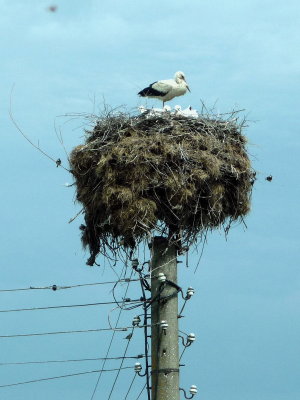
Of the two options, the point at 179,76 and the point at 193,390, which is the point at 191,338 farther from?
the point at 179,76

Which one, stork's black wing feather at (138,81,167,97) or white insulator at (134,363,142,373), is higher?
stork's black wing feather at (138,81,167,97)

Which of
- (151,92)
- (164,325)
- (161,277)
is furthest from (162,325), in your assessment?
(151,92)

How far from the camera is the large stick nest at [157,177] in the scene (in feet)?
27.6

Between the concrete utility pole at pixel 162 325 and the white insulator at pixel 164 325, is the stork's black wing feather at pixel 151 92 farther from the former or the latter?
the white insulator at pixel 164 325

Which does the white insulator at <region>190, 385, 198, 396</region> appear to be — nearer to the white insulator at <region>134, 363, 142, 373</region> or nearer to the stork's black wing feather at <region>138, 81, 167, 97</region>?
the white insulator at <region>134, 363, 142, 373</region>

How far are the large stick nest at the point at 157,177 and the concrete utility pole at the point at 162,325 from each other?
24 centimetres

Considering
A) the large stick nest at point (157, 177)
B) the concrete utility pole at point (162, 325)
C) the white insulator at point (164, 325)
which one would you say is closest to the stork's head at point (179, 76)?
the large stick nest at point (157, 177)

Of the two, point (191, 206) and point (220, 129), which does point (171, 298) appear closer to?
point (191, 206)

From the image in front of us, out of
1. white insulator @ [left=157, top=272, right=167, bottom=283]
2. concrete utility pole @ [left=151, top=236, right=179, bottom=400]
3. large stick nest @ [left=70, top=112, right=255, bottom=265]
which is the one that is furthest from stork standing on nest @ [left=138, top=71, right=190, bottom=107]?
white insulator @ [left=157, top=272, right=167, bottom=283]

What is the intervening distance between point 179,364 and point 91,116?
113 inches

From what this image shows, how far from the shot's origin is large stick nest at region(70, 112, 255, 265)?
8.41 metres

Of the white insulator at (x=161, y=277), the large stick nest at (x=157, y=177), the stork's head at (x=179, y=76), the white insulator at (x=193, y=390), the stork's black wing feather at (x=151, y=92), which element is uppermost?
the stork's head at (x=179, y=76)

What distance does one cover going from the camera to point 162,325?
7.86 meters

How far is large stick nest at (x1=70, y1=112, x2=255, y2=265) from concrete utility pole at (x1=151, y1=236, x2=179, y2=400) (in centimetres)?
24
